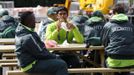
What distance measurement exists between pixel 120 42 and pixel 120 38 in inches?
2.4

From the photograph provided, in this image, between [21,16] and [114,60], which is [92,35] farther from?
[21,16]

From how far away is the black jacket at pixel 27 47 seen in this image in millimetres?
6090

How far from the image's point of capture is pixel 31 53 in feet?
20.2

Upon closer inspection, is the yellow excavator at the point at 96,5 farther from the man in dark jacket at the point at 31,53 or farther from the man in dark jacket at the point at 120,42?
the man in dark jacket at the point at 31,53

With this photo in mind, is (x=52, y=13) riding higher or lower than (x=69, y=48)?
higher

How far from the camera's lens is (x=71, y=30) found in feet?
26.1

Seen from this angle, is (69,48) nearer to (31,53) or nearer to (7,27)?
(31,53)

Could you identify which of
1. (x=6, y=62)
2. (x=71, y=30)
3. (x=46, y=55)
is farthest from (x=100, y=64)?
(x=46, y=55)

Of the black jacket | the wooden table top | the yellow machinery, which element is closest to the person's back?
the wooden table top

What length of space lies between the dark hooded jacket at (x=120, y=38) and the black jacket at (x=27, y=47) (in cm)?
128

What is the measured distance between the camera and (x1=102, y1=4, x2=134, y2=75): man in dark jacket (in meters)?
7.00

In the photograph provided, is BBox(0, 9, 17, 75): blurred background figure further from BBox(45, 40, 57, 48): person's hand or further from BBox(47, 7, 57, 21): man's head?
BBox(45, 40, 57, 48): person's hand

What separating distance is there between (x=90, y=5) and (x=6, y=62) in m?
13.2

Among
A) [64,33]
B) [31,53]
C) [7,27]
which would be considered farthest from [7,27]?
[31,53]
